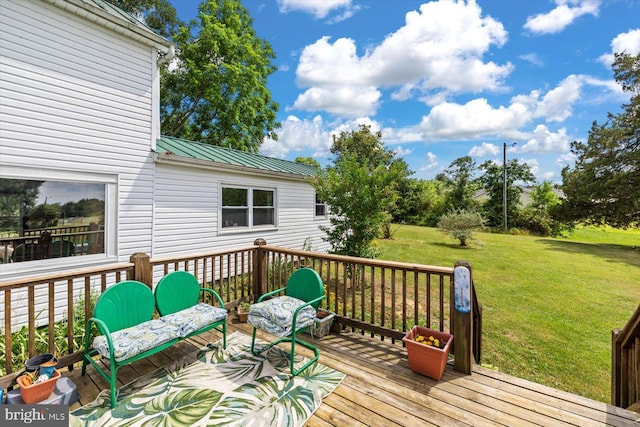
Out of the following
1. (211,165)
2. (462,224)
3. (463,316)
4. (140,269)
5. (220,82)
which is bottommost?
(463,316)

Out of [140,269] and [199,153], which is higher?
[199,153]

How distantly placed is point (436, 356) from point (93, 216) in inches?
223

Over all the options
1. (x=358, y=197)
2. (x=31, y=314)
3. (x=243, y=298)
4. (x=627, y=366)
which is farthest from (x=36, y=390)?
(x=358, y=197)

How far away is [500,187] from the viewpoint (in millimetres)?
20344

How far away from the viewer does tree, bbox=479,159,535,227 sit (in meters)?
19.8

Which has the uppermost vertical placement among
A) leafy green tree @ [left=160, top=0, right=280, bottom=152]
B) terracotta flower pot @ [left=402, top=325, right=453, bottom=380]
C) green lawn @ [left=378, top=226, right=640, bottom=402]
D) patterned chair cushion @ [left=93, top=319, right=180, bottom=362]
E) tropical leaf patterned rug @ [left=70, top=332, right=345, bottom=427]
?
leafy green tree @ [left=160, top=0, right=280, bottom=152]

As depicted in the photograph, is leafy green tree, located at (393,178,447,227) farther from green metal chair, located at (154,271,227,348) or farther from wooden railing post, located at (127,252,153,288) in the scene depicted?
wooden railing post, located at (127,252,153,288)

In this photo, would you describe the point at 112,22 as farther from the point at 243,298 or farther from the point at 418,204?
the point at 418,204

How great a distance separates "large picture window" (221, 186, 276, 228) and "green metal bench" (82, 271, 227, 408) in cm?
386

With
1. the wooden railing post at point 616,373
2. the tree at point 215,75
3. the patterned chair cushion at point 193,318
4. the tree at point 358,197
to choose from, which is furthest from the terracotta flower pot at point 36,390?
the tree at point 215,75

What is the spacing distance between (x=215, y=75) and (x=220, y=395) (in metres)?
13.7

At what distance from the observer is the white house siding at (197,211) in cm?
553

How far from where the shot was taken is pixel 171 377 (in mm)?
2533

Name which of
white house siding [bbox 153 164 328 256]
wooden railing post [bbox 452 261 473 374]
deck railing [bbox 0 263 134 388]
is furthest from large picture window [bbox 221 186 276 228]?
wooden railing post [bbox 452 261 473 374]
